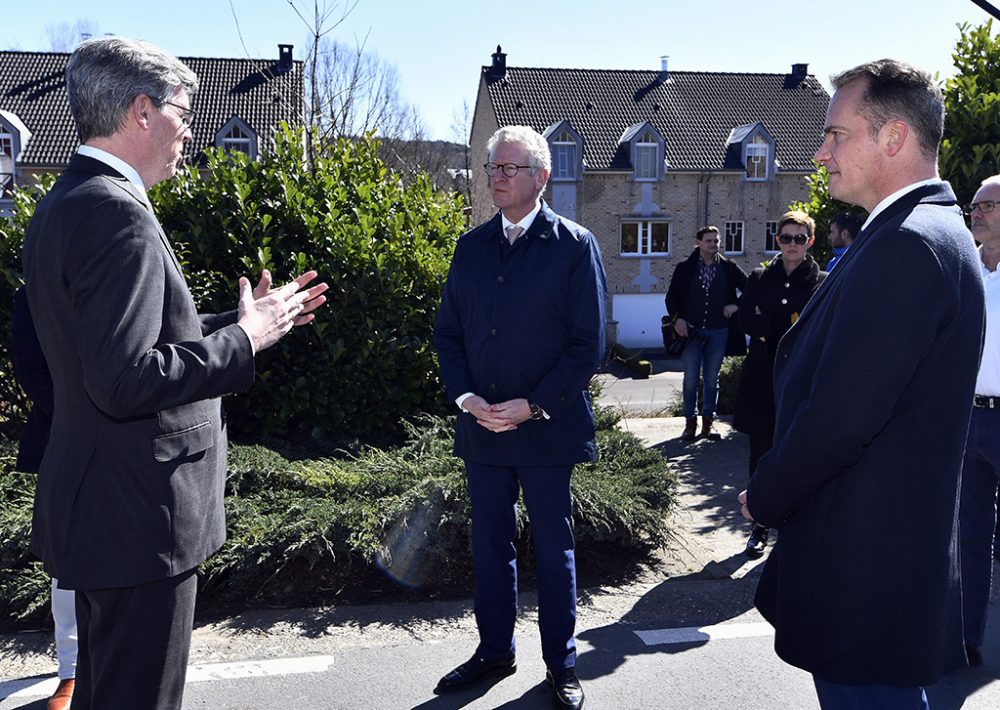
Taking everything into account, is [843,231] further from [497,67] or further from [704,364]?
[497,67]

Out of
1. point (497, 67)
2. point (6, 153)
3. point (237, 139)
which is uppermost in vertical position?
point (497, 67)

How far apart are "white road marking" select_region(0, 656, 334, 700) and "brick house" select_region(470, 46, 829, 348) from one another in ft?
98.9

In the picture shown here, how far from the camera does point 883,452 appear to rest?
6.97 feet

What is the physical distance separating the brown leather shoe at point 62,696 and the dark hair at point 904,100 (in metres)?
3.39

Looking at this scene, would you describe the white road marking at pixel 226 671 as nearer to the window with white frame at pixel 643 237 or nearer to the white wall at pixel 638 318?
the white wall at pixel 638 318

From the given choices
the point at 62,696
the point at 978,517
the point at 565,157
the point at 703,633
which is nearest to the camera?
the point at 62,696

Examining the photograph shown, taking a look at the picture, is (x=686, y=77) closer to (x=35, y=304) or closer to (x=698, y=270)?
(x=698, y=270)

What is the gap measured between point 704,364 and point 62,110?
29.3 metres

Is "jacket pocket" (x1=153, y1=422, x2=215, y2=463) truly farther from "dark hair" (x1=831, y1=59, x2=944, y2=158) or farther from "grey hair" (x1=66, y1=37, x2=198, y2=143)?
"dark hair" (x1=831, y1=59, x2=944, y2=158)

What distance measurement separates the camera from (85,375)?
2090 mm

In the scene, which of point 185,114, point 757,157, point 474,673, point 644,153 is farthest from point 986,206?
point 757,157

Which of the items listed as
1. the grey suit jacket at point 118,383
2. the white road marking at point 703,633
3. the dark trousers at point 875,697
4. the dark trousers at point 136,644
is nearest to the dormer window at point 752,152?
the white road marking at point 703,633

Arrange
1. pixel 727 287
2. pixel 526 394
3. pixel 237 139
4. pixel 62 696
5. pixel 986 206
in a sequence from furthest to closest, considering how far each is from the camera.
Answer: pixel 237 139, pixel 727 287, pixel 986 206, pixel 526 394, pixel 62 696

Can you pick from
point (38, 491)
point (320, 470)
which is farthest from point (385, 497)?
point (38, 491)
